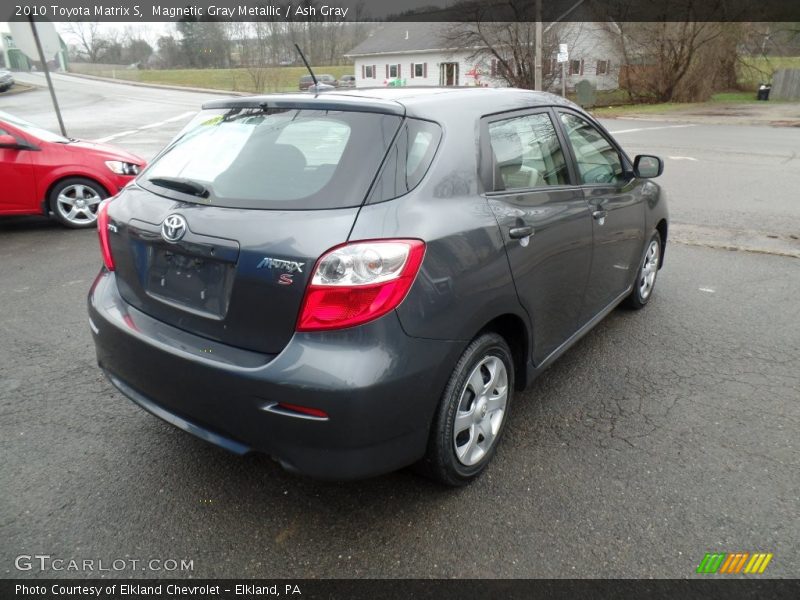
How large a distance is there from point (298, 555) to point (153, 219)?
4.83 feet

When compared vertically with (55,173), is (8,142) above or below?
above

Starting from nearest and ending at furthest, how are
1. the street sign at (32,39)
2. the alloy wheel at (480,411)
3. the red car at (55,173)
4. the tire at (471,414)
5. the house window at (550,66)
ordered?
the tire at (471,414) → the alloy wheel at (480,411) → the red car at (55,173) → the street sign at (32,39) → the house window at (550,66)

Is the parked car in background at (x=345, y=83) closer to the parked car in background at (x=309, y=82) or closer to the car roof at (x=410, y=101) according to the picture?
the parked car in background at (x=309, y=82)

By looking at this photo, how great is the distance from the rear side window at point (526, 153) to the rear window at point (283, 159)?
0.61 metres

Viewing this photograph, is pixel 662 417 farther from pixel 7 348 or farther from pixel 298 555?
pixel 7 348

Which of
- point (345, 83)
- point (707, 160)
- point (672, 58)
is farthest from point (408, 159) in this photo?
point (672, 58)

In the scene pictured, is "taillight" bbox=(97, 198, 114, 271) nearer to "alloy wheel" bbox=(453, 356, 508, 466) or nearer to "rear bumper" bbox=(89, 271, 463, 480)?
"rear bumper" bbox=(89, 271, 463, 480)

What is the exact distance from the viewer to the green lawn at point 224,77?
4628 centimetres

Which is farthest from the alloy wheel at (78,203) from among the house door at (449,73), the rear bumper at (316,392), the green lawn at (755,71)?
the house door at (449,73)

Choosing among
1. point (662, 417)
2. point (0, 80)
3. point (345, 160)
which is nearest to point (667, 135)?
point (662, 417)

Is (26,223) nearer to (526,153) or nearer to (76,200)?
(76,200)

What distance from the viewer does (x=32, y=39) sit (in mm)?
11227

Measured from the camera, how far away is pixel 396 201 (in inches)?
85.9

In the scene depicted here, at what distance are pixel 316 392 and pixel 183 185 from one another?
1138 millimetres
